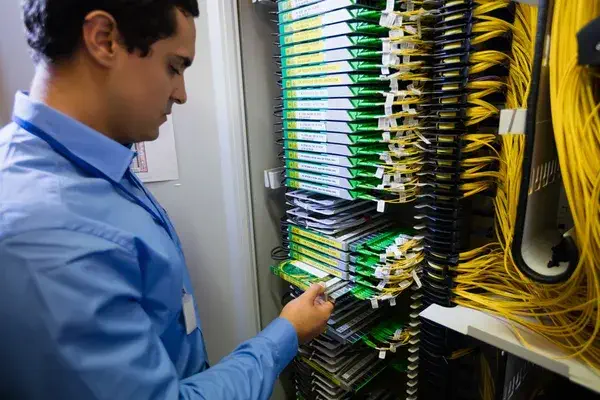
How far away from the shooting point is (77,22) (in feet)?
1.90

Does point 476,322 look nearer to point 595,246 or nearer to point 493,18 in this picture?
point 595,246

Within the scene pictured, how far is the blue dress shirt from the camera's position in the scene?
48 centimetres

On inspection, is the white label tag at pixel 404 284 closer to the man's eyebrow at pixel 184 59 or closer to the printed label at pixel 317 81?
the printed label at pixel 317 81

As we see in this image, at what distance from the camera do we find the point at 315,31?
41.2 inches

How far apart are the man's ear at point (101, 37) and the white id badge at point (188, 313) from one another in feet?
1.65

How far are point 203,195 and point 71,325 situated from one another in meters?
0.94

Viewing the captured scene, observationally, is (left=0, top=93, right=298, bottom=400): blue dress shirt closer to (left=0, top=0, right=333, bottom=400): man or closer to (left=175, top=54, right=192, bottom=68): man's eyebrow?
(left=0, top=0, right=333, bottom=400): man

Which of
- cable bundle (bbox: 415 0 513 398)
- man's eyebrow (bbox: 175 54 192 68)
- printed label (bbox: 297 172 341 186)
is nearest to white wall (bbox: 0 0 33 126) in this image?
man's eyebrow (bbox: 175 54 192 68)

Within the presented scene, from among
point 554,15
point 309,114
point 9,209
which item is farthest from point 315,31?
point 9,209

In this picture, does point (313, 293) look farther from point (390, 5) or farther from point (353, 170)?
point (390, 5)

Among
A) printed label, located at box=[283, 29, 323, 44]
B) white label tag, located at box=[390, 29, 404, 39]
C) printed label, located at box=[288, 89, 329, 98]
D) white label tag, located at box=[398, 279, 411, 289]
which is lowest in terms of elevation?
white label tag, located at box=[398, 279, 411, 289]

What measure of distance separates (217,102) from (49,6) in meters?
0.74

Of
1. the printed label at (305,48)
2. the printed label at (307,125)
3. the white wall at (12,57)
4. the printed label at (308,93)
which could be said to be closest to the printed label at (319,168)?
the printed label at (307,125)

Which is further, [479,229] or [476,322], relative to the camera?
[479,229]
